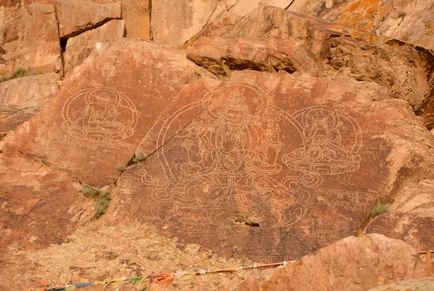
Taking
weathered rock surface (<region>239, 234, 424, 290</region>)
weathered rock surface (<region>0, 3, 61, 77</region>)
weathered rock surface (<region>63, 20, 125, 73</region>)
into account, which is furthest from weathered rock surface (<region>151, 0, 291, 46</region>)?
weathered rock surface (<region>239, 234, 424, 290</region>)

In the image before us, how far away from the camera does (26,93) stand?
953cm

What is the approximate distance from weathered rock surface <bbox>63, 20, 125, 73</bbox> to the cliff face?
7.13ft

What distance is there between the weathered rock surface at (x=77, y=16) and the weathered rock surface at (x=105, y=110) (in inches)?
142

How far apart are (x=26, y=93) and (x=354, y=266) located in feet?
23.1

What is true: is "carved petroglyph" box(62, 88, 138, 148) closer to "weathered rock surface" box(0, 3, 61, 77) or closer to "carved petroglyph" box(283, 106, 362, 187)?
"carved petroglyph" box(283, 106, 362, 187)

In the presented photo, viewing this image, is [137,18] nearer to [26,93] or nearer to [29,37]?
[29,37]

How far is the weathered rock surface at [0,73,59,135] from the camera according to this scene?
8.44 m

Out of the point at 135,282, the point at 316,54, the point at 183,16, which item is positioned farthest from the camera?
the point at 183,16

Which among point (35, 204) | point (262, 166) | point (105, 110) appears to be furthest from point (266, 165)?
point (35, 204)

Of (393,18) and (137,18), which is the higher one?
(393,18)

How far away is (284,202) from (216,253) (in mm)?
966

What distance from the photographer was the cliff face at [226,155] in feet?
18.2

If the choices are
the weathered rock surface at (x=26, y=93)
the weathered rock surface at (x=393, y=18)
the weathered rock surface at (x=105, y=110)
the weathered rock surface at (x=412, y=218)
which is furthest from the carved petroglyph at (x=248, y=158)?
the weathered rock surface at (x=26, y=93)

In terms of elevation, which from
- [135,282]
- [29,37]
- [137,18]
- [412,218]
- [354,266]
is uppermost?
[137,18]
